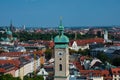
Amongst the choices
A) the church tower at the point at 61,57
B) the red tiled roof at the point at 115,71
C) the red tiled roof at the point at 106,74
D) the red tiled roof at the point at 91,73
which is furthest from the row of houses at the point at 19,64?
the church tower at the point at 61,57

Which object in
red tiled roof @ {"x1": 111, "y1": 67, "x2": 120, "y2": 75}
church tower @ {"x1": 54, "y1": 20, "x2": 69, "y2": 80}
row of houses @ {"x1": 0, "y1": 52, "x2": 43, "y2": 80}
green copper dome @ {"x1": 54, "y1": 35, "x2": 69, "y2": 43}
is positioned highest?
green copper dome @ {"x1": 54, "y1": 35, "x2": 69, "y2": 43}

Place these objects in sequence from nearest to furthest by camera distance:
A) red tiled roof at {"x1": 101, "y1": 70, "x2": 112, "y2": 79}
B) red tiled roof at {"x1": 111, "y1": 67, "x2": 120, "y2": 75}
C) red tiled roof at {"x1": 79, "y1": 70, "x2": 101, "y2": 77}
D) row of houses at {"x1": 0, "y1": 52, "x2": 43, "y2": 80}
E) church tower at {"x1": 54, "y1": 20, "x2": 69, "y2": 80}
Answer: church tower at {"x1": 54, "y1": 20, "x2": 69, "y2": 80}
red tiled roof at {"x1": 79, "y1": 70, "x2": 101, "y2": 77}
red tiled roof at {"x1": 101, "y1": 70, "x2": 112, "y2": 79}
red tiled roof at {"x1": 111, "y1": 67, "x2": 120, "y2": 75}
row of houses at {"x1": 0, "y1": 52, "x2": 43, "y2": 80}

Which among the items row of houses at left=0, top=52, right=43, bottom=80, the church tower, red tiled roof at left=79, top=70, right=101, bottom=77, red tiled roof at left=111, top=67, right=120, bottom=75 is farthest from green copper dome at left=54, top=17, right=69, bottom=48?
row of houses at left=0, top=52, right=43, bottom=80

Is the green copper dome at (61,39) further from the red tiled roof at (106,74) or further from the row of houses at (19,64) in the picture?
the row of houses at (19,64)

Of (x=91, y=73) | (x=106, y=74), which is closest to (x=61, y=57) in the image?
(x=91, y=73)

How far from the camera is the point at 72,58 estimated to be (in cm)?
7350

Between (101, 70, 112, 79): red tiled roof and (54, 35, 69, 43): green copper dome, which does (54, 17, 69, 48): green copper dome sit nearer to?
(54, 35, 69, 43): green copper dome

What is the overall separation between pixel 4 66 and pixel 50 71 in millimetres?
6664

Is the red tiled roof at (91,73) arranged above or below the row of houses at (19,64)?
above

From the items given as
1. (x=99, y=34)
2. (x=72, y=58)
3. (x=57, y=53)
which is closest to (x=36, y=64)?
(x=72, y=58)

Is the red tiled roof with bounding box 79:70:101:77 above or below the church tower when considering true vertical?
below

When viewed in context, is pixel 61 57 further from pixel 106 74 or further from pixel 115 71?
pixel 115 71

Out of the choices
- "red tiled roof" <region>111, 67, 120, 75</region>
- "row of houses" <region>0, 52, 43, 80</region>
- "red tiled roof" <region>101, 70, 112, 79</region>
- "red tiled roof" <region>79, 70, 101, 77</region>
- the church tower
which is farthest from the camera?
"row of houses" <region>0, 52, 43, 80</region>

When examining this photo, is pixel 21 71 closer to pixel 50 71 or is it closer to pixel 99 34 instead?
pixel 50 71
